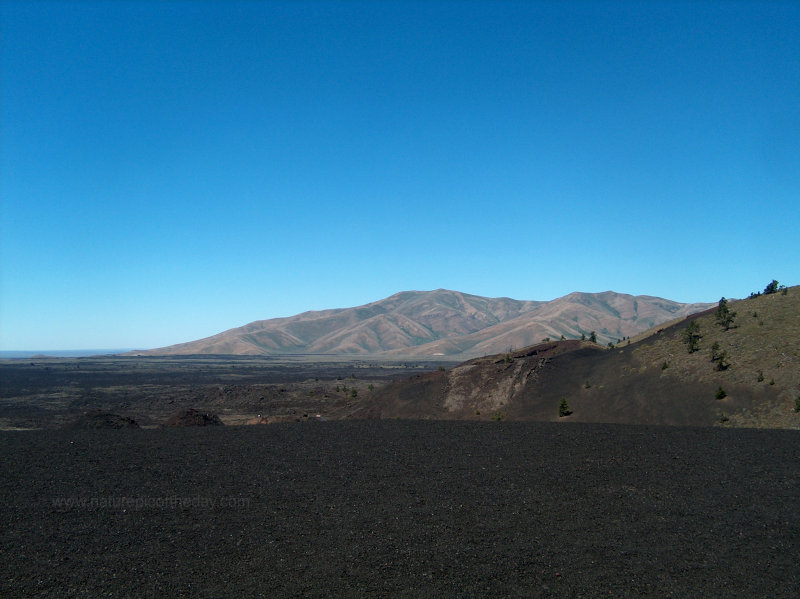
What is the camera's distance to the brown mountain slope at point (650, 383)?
992 inches

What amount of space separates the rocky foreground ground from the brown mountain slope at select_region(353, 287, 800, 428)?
498 cm

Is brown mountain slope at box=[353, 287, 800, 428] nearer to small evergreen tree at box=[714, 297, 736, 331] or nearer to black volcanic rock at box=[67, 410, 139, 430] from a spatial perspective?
small evergreen tree at box=[714, 297, 736, 331]

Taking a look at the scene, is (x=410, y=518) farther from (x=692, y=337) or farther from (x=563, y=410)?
(x=692, y=337)

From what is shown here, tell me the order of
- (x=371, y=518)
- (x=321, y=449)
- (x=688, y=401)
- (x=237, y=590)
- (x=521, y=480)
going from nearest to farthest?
(x=237, y=590)
(x=371, y=518)
(x=521, y=480)
(x=321, y=449)
(x=688, y=401)

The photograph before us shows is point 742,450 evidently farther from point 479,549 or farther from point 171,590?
point 171,590

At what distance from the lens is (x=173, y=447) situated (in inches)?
813

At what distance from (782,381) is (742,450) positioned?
367 inches

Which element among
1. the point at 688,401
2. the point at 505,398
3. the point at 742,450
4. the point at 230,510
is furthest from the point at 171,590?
the point at 505,398

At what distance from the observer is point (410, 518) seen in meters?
12.1

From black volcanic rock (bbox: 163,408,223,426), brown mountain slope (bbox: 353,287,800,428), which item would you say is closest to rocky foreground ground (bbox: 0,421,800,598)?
brown mountain slope (bbox: 353,287,800,428)

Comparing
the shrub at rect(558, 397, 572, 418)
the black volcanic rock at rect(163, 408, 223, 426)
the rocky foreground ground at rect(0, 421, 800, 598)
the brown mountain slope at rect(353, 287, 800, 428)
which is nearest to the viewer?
the rocky foreground ground at rect(0, 421, 800, 598)

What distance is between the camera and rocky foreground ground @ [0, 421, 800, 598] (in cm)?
902

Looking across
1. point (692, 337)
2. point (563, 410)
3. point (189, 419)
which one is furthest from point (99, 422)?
point (692, 337)

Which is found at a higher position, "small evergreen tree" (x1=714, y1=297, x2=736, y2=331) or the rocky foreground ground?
"small evergreen tree" (x1=714, y1=297, x2=736, y2=331)
